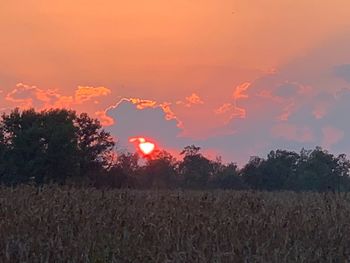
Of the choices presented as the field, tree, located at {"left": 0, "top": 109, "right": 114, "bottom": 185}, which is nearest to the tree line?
tree, located at {"left": 0, "top": 109, "right": 114, "bottom": 185}

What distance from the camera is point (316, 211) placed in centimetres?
909

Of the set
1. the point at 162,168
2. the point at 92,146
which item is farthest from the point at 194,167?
the point at 92,146

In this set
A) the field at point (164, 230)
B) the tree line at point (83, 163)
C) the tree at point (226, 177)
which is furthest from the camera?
the tree at point (226, 177)

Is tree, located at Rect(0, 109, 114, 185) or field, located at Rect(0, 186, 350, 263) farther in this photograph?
tree, located at Rect(0, 109, 114, 185)

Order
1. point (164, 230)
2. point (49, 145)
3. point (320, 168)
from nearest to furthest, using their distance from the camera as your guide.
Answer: point (164, 230), point (49, 145), point (320, 168)

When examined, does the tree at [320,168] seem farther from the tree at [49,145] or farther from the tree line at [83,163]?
the tree at [49,145]

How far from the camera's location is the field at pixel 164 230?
21.7 feet

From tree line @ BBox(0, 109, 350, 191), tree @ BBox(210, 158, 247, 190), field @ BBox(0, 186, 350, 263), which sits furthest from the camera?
tree @ BBox(210, 158, 247, 190)

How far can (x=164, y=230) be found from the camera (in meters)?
7.38

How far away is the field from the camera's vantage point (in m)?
6.62

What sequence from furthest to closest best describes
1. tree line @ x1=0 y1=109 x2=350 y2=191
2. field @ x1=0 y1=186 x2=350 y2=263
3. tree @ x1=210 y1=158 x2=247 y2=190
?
1. tree @ x1=210 y1=158 x2=247 y2=190
2. tree line @ x1=0 y1=109 x2=350 y2=191
3. field @ x1=0 y1=186 x2=350 y2=263

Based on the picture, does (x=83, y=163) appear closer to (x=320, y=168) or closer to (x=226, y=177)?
(x=226, y=177)

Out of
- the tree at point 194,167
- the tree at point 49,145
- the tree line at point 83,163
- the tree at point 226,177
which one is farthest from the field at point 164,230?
the tree at point 194,167

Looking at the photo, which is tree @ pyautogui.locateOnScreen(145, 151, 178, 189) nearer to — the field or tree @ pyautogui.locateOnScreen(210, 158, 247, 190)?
tree @ pyautogui.locateOnScreen(210, 158, 247, 190)
